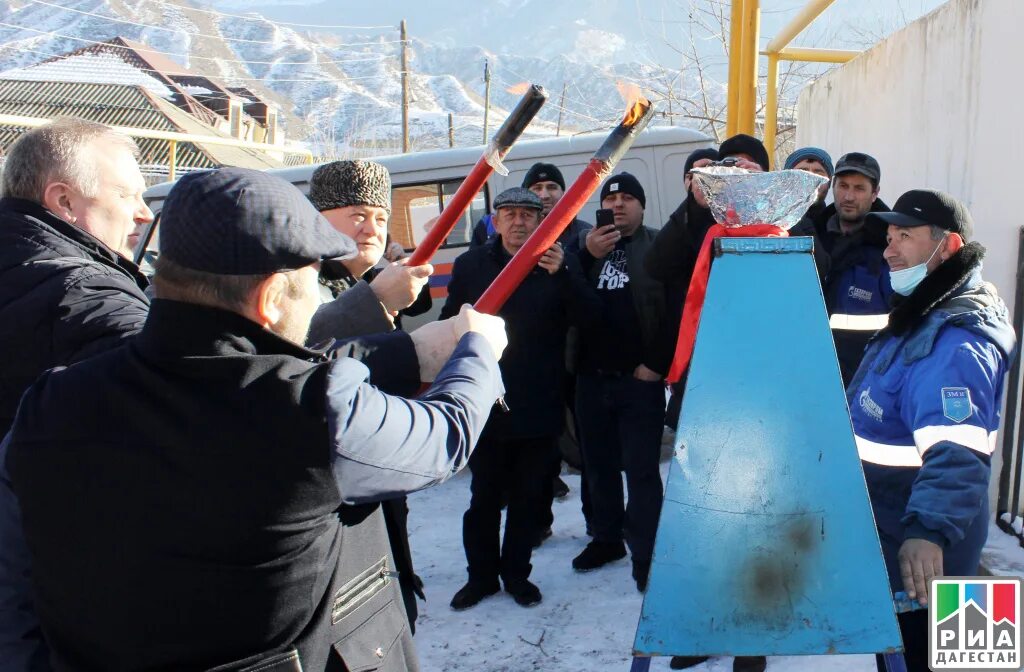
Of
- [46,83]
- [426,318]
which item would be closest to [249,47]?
[46,83]

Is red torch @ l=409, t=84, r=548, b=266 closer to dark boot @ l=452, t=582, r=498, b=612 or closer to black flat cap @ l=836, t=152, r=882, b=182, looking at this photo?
dark boot @ l=452, t=582, r=498, b=612

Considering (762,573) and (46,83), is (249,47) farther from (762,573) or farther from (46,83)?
(762,573)

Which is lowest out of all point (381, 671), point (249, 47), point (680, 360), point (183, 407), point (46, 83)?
point (381, 671)

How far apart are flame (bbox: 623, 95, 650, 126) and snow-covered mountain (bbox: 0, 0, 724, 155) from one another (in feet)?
302

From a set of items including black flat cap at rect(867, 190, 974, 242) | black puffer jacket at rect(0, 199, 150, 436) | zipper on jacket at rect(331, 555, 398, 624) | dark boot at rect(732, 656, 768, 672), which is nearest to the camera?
zipper on jacket at rect(331, 555, 398, 624)

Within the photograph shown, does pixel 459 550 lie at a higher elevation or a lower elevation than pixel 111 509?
lower

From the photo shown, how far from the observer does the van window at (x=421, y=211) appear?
7223 mm

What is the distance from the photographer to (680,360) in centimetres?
263

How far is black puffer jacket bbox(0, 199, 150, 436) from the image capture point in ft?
5.75

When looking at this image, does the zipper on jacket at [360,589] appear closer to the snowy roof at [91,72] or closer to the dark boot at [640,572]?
the dark boot at [640,572]

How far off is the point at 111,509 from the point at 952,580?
2078 mm

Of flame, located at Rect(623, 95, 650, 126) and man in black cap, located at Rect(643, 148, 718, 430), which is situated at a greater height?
flame, located at Rect(623, 95, 650, 126)

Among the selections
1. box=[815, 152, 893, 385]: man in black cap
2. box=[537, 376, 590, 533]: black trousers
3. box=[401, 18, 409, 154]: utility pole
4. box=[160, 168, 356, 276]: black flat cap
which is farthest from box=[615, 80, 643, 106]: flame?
box=[401, 18, 409, 154]: utility pole

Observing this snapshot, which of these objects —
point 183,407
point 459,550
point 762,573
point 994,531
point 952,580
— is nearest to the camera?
point 183,407
